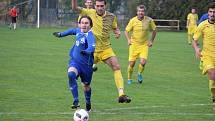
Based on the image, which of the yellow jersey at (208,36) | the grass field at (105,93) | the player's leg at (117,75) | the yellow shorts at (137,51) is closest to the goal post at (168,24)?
the grass field at (105,93)

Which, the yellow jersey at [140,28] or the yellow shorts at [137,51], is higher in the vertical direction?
the yellow jersey at [140,28]

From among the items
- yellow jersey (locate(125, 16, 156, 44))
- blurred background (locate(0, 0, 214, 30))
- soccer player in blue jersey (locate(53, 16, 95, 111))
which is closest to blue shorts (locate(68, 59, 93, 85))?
soccer player in blue jersey (locate(53, 16, 95, 111))

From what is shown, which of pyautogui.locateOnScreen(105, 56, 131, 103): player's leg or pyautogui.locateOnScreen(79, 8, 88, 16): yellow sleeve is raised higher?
pyautogui.locateOnScreen(79, 8, 88, 16): yellow sleeve

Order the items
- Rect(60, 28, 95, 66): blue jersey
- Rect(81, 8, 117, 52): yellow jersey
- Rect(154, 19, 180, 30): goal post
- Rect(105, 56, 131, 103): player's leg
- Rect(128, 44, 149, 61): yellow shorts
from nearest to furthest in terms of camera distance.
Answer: Rect(60, 28, 95, 66): blue jersey < Rect(105, 56, 131, 103): player's leg < Rect(81, 8, 117, 52): yellow jersey < Rect(128, 44, 149, 61): yellow shorts < Rect(154, 19, 180, 30): goal post

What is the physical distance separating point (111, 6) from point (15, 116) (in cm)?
6800

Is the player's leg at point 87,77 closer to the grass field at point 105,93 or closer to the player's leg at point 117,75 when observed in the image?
the grass field at point 105,93

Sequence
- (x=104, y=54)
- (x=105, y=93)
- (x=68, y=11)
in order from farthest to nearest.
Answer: (x=68, y=11)
(x=105, y=93)
(x=104, y=54)

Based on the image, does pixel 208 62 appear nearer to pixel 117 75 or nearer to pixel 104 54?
pixel 117 75

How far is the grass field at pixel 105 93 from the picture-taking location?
11102 millimetres

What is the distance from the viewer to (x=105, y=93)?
1434 centimetres

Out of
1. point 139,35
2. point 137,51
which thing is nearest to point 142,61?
point 137,51

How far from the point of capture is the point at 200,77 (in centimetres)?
1889

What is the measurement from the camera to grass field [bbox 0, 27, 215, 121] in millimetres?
11102

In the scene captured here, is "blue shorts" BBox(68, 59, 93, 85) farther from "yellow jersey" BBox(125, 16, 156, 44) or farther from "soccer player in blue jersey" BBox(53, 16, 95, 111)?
"yellow jersey" BBox(125, 16, 156, 44)
